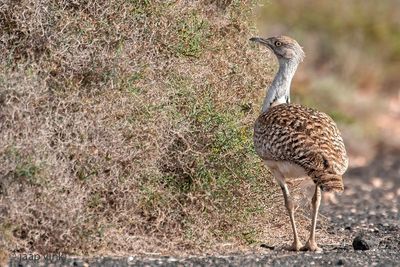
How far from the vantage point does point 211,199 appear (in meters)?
7.79

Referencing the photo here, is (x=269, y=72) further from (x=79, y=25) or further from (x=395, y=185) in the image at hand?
(x=395, y=185)

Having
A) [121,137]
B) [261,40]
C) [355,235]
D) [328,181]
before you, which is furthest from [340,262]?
[261,40]

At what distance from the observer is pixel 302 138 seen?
297 inches

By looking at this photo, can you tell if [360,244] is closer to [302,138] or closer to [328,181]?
[328,181]

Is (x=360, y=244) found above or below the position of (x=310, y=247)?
above

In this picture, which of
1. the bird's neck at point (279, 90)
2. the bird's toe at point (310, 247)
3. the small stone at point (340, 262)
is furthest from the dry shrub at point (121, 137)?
the small stone at point (340, 262)

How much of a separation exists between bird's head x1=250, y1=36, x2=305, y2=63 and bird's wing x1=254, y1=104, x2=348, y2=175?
84 centimetres

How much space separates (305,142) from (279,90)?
112cm

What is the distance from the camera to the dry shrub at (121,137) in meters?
6.99

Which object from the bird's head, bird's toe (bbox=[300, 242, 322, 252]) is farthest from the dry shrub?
the bird's head

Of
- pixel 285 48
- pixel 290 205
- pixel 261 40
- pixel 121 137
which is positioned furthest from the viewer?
pixel 285 48

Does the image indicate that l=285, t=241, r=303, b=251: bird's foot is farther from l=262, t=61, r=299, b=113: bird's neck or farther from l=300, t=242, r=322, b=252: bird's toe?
l=262, t=61, r=299, b=113: bird's neck

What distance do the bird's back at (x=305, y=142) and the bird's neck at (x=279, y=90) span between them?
39cm

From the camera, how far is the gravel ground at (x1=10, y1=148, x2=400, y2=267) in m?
6.89
